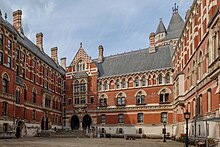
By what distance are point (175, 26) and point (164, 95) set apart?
44.7 meters

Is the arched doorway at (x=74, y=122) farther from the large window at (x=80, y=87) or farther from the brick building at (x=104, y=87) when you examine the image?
the large window at (x=80, y=87)

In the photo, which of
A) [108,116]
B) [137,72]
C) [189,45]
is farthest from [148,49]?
[189,45]

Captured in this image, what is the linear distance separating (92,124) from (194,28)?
32863 millimetres

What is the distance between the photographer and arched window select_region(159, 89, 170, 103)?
157 feet

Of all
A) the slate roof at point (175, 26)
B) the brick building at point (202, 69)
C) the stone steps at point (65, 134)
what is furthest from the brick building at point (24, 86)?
the slate roof at point (175, 26)

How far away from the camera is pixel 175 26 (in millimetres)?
86125

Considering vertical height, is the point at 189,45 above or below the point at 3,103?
above

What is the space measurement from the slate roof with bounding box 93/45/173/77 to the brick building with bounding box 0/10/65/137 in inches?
434

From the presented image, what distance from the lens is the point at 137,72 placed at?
168 ft

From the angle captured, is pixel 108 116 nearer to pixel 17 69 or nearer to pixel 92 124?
pixel 92 124

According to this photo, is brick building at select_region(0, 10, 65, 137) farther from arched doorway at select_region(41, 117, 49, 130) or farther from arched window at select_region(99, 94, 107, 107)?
arched window at select_region(99, 94, 107, 107)

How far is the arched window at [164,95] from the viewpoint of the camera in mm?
47719

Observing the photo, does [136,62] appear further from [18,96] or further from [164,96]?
[18,96]

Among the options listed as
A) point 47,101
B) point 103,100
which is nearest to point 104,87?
point 103,100
